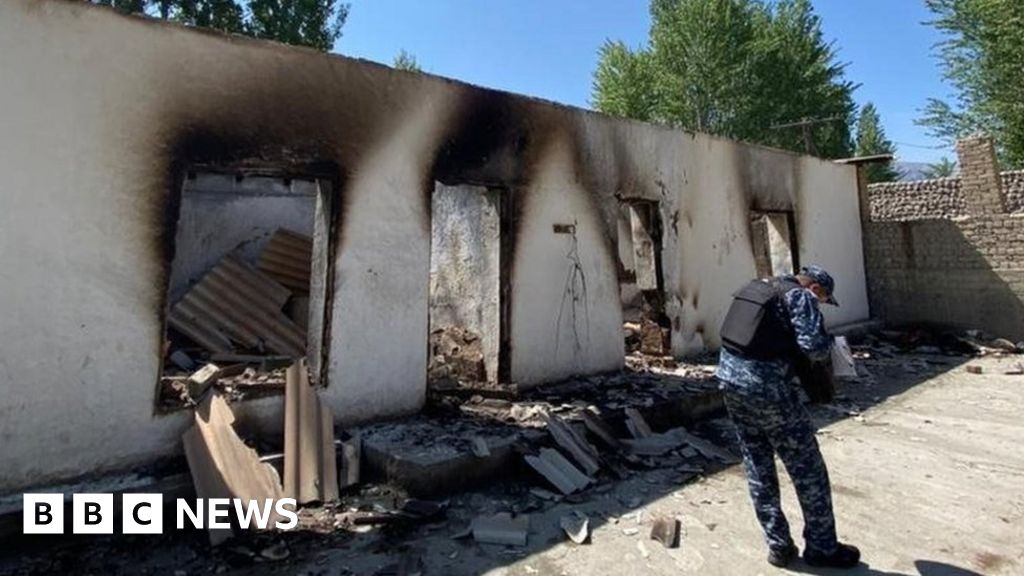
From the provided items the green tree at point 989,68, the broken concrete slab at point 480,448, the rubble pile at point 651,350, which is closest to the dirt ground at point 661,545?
the broken concrete slab at point 480,448

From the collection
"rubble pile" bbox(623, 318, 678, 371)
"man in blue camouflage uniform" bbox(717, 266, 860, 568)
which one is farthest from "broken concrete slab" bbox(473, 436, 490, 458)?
"rubble pile" bbox(623, 318, 678, 371)

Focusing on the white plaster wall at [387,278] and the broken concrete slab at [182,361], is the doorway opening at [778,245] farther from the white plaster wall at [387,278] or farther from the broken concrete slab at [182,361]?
the broken concrete slab at [182,361]

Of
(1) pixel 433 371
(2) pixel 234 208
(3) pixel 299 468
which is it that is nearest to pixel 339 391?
(3) pixel 299 468

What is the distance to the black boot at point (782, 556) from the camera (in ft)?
10.8

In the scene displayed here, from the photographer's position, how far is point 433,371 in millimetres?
6578

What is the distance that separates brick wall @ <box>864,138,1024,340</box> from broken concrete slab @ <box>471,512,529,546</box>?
1040cm

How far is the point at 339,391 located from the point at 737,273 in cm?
624

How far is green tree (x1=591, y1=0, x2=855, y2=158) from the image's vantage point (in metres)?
27.8

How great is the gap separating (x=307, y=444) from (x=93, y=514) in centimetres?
128

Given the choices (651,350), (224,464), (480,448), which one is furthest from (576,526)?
(651,350)

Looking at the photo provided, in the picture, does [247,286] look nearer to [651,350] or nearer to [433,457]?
[433,457]

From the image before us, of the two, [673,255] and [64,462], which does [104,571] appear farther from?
[673,255]

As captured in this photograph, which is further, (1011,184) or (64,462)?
(1011,184)

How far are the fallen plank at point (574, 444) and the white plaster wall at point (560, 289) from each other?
1260 millimetres
